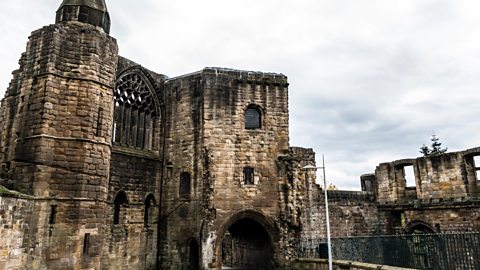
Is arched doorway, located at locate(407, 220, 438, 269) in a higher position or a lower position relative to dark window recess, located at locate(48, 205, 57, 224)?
lower

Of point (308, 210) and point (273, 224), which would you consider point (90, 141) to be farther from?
point (308, 210)

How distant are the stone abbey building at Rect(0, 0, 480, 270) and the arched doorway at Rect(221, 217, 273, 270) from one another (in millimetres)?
123

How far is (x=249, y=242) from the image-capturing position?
21109 millimetres

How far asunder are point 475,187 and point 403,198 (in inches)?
164

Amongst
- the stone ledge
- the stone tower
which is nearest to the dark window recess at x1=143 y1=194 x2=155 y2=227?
the stone tower

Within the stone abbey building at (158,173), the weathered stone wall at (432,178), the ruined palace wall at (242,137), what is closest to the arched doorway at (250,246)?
the stone abbey building at (158,173)

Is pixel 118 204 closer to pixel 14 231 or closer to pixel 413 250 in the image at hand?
pixel 14 231

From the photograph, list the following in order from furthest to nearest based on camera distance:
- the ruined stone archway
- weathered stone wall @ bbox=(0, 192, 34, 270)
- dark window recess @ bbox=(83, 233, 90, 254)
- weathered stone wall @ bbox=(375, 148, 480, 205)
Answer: weathered stone wall @ bbox=(375, 148, 480, 205) → the ruined stone archway → dark window recess @ bbox=(83, 233, 90, 254) → weathered stone wall @ bbox=(0, 192, 34, 270)

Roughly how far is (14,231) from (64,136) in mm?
3397

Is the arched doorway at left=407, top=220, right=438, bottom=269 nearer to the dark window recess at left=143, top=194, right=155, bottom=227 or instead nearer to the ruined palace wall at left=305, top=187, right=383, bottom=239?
the ruined palace wall at left=305, top=187, right=383, bottom=239

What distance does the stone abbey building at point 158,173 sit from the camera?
1288 centimetres

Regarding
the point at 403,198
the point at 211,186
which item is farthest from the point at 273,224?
the point at 403,198

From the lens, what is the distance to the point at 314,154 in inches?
946

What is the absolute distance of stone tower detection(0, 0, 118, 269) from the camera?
41.1 ft
